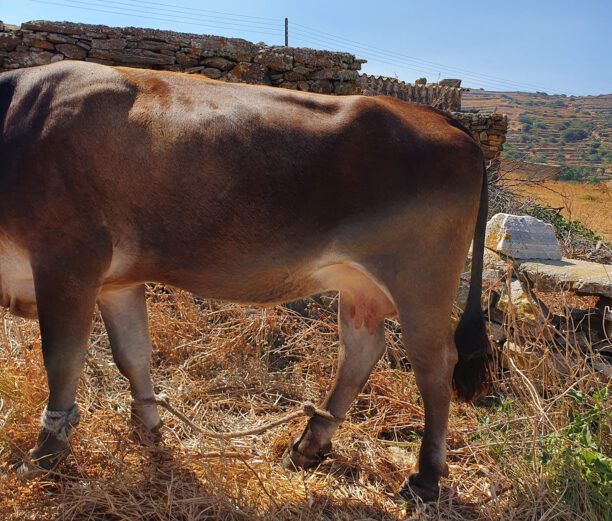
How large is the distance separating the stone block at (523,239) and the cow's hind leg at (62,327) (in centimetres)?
326

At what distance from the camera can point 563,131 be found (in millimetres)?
62719

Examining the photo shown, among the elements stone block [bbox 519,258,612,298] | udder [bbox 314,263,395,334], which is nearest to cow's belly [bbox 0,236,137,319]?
udder [bbox 314,263,395,334]

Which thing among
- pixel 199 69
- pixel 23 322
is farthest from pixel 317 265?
pixel 199 69

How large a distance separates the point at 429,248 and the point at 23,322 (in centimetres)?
309

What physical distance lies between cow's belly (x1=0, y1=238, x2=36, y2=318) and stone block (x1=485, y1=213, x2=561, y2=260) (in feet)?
11.2

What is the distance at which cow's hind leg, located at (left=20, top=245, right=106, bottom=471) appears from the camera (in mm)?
3107

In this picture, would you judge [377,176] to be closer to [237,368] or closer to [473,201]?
[473,201]

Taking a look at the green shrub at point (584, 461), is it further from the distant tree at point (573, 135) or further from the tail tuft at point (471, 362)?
the distant tree at point (573, 135)

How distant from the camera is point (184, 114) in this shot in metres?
3.21

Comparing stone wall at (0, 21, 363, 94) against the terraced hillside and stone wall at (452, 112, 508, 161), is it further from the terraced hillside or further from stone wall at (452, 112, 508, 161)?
the terraced hillside

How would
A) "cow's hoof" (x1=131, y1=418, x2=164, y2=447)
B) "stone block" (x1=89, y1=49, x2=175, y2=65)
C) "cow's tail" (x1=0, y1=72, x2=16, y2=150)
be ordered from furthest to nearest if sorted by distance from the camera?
"stone block" (x1=89, y1=49, x2=175, y2=65)
"cow's hoof" (x1=131, y1=418, x2=164, y2=447)
"cow's tail" (x1=0, y1=72, x2=16, y2=150)

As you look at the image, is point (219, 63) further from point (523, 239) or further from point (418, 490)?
point (418, 490)

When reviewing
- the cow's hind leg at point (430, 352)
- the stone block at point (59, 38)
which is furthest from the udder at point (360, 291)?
the stone block at point (59, 38)

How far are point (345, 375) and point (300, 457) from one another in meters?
0.52
